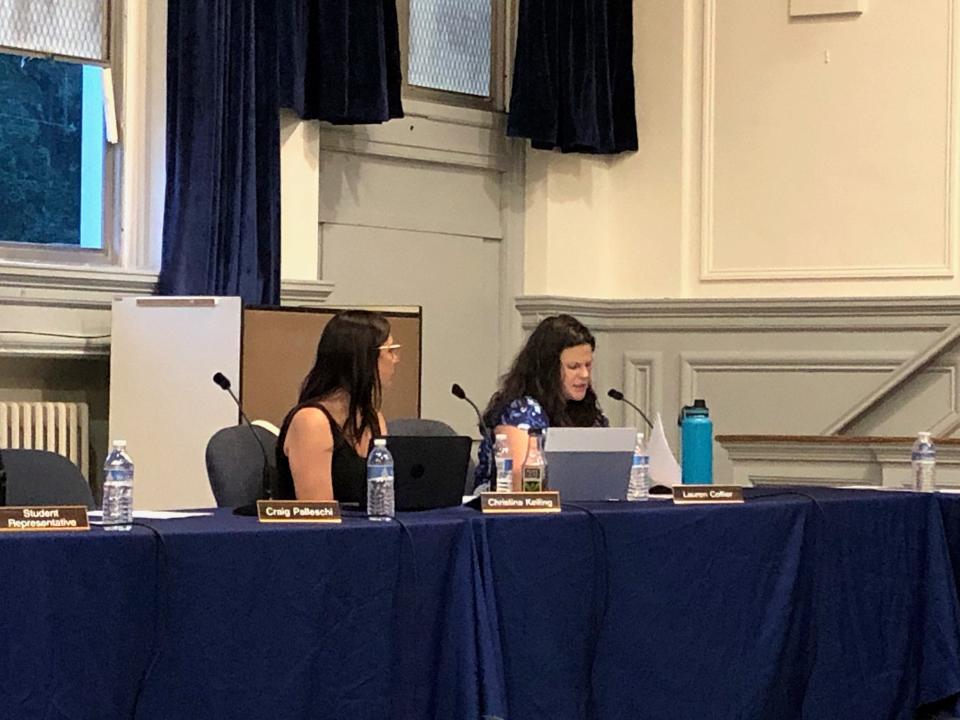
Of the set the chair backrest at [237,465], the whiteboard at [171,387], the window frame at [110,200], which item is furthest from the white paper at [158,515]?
the window frame at [110,200]

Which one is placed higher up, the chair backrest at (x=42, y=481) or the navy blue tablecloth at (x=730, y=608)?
the chair backrest at (x=42, y=481)

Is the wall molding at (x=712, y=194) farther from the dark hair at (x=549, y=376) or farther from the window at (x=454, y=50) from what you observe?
the dark hair at (x=549, y=376)

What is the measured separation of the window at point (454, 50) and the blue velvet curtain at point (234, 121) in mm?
687

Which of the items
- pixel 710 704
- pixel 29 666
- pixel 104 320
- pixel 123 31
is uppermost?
pixel 123 31

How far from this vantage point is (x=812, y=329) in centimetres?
656

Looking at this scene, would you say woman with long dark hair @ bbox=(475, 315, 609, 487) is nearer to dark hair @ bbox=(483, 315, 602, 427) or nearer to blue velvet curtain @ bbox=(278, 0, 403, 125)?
dark hair @ bbox=(483, 315, 602, 427)

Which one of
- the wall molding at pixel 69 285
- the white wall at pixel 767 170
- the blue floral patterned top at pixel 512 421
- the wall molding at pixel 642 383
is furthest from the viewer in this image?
the wall molding at pixel 642 383

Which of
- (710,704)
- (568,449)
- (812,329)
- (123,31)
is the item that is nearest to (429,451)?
(568,449)

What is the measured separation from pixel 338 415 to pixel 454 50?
3.37 meters

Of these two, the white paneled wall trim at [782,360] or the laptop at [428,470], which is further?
the white paneled wall trim at [782,360]

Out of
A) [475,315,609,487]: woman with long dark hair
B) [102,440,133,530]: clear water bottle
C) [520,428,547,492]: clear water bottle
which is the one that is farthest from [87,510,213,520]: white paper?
[475,315,609,487]: woman with long dark hair

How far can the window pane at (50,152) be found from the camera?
213 inches

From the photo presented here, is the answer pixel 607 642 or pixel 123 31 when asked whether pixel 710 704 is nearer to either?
pixel 607 642

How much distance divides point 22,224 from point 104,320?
427 millimetres
